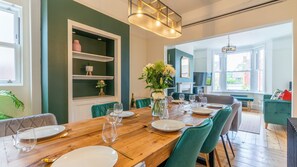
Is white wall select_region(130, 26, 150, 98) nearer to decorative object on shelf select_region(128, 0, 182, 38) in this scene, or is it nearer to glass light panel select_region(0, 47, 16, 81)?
decorative object on shelf select_region(128, 0, 182, 38)

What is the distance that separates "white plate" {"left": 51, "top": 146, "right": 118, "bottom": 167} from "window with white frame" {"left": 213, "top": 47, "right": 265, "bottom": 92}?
7.58 metres

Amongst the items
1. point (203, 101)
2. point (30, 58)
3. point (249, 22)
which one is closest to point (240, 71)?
point (249, 22)

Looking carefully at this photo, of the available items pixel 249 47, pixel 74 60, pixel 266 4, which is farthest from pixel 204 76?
pixel 74 60

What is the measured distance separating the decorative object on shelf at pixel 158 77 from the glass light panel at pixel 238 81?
688 centimetres

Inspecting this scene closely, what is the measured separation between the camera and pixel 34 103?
233cm

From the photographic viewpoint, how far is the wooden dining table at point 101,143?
800mm

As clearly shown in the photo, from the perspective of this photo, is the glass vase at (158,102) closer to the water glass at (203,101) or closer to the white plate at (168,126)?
the white plate at (168,126)

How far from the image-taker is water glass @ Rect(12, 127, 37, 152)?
90 centimetres

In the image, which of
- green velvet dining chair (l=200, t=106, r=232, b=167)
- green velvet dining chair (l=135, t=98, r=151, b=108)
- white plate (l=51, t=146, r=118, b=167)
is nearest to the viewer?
white plate (l=51, t=146, r=118, b=167)

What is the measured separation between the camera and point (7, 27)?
2266 millimetres

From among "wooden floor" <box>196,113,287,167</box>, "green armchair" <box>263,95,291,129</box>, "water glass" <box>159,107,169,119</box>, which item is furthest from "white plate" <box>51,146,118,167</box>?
"green armchair" <box>263,95,291,129</box>

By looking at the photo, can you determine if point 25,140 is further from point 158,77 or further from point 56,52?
point 56,52

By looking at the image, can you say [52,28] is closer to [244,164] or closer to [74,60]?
[74,60]

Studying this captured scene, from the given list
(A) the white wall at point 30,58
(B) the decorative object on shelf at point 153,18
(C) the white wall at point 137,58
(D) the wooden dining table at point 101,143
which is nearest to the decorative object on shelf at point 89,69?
(A) the white wall at point 30,58
